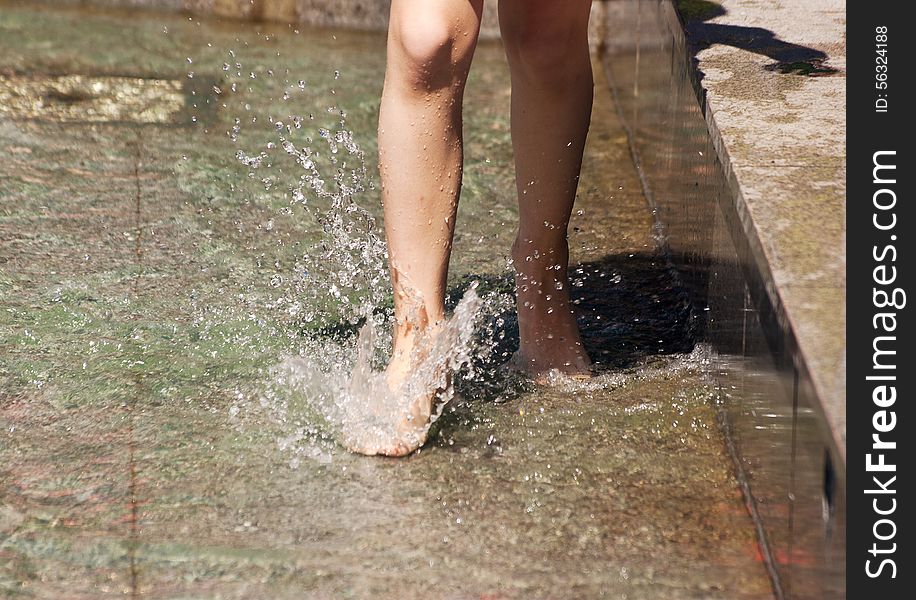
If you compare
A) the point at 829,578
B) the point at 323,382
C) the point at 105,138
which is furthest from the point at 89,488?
the point at 105,138

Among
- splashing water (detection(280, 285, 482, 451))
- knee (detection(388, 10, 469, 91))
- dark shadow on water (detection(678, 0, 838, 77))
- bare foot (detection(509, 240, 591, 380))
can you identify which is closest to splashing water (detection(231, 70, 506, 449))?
splashing water (detection(280, 285, 482, 451))

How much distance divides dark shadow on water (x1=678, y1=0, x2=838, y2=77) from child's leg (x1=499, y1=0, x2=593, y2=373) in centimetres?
53

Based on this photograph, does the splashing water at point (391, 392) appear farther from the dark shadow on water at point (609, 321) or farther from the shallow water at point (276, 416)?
the dark shadow on water at point (609, 321)

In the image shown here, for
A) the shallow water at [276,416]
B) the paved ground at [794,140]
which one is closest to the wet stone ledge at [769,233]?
the paved ground at [794,140]

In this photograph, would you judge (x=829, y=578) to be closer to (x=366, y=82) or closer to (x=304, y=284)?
(x=304, y=284)

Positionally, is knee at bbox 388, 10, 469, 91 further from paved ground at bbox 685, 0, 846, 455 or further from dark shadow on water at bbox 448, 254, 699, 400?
dark shadow on water at bbox 448, 254, 699, 400

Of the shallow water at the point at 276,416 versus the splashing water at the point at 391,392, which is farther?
the splashing water at the point at 391,392

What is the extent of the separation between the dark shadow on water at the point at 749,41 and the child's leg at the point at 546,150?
53 centimetres

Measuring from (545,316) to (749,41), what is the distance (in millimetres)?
874

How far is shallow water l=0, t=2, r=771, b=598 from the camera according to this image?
1971mm

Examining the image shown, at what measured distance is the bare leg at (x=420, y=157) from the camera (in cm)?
216

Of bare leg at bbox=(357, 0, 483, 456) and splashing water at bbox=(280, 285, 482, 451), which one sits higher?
bare leg at bbox=(357, 0, 483, 456)

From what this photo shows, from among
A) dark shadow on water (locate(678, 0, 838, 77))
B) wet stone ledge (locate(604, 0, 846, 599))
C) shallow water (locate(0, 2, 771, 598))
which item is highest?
dark shadow on water (locate(678, 0, 838, 77))

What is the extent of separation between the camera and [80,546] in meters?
2.01
